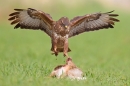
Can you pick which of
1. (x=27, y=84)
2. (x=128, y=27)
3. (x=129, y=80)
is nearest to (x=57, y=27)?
(x=129, y=80)

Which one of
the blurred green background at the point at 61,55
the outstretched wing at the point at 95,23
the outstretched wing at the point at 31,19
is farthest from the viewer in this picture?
the outstretched wing at the point at 95,23

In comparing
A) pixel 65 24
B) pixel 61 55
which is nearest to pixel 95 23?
pixel 65 24

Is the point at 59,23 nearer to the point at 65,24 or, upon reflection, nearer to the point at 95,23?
the point at 65,24

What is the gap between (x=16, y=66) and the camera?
9031 millimetres

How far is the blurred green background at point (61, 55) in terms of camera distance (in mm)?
8008

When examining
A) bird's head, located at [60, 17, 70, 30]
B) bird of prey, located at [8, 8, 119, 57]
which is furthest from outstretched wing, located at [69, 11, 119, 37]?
bird's head, located at [60, 17, 70, 30]

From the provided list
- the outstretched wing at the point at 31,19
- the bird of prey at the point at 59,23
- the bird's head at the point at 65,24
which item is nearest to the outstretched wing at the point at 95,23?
the bird of prey at the point at 59,23

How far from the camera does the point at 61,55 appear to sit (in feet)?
50.6

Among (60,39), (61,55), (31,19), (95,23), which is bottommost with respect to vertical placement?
(61,55)

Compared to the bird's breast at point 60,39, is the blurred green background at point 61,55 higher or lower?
lower

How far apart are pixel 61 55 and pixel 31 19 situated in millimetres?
5319

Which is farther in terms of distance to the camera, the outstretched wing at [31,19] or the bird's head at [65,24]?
the outstretched wing at [31,19]

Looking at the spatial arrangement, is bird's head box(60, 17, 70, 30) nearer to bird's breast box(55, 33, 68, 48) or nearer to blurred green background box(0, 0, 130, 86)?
bird's breast box(55, 33, 68, 48)

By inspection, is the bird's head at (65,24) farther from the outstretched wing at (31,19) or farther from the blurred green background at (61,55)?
the blurred green background at (61,55)
